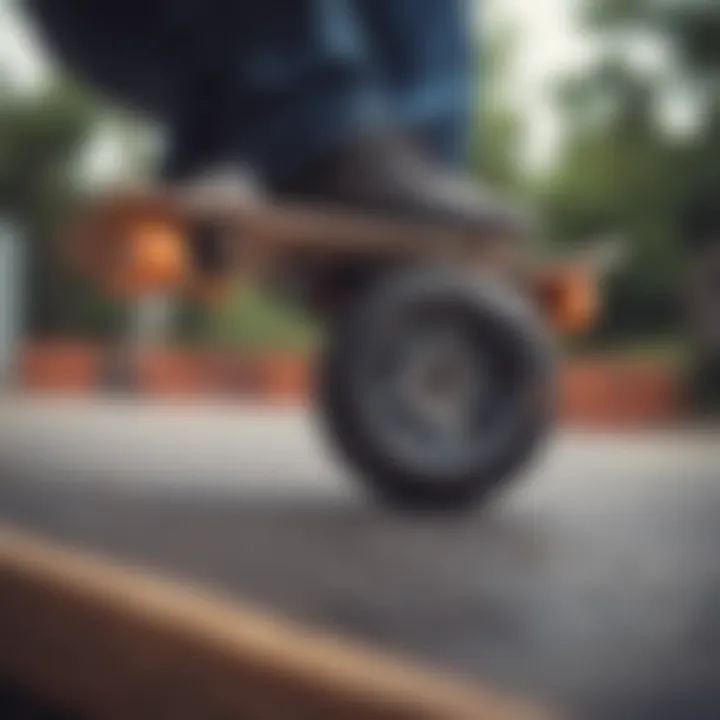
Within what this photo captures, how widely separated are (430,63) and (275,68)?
2.3 inches

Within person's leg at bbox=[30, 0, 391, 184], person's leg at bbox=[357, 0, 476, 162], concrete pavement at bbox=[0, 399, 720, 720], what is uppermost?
person's leg at bbox=[357, 0, 476, 162]

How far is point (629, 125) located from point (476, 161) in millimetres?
62

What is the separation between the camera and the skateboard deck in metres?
0.45

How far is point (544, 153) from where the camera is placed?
449 mm

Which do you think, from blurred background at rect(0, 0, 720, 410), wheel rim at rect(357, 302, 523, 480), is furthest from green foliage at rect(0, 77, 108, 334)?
wheel rim at rect(357, 302, 523, 480)

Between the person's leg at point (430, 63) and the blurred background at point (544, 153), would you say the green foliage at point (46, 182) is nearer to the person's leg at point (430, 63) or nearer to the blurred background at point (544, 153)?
the blurred background at point (544, 153)

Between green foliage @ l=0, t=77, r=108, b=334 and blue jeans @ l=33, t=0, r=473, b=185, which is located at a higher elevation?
blue jeans @ l=33, t=0, r=473, b=185

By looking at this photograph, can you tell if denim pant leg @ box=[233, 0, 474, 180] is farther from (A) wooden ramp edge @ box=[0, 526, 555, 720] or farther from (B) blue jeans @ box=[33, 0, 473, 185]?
(A) wooden ramp edge @ box=[0, 526, 555, 720]

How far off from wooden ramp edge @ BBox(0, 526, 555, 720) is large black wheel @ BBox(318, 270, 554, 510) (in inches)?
2.9

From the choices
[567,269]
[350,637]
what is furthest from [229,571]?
[567,269]

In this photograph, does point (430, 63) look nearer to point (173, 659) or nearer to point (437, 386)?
point (437, 386)

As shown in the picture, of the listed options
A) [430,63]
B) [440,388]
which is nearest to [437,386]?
[440,388]

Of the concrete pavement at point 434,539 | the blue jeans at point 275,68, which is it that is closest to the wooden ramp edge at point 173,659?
the concrete pavement at point 434,539

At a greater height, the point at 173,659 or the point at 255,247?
the point at 255,247
